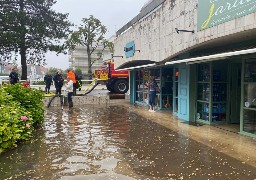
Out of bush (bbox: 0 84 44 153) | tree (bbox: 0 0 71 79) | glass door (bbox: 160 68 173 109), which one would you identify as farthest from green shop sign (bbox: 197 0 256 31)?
tree (bbox: 0 0 71 79)

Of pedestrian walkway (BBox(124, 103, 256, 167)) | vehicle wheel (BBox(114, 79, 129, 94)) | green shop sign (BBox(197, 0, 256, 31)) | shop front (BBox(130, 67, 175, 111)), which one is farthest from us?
vehicle wheel (BBox(114, 79, 129, 94))

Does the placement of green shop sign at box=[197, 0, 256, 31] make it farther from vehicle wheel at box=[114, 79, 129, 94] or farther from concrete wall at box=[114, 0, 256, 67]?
vehicle wheel at box=[114, 79, 129, 94]

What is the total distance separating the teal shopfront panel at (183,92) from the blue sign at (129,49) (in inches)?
202

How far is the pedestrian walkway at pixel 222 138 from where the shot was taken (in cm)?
630

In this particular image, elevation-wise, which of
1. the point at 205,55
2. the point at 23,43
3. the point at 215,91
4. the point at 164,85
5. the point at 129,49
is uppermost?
the point at 23,43

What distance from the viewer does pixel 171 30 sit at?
35.8 ft

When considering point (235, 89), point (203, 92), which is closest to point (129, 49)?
point (203, 92)

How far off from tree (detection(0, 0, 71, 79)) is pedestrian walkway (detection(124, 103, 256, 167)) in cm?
1849

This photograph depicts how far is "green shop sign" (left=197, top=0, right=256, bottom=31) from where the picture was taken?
665 centimetres

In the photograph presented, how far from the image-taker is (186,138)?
7898mm

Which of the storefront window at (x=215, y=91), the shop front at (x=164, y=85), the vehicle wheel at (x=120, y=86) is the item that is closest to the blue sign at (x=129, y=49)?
the shop front at (x=164, y=85)

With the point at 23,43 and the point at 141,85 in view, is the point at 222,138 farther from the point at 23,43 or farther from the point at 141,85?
the point at 23,43

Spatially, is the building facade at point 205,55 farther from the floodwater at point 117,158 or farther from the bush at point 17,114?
the bush at point 17,114

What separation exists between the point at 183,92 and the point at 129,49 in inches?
248
